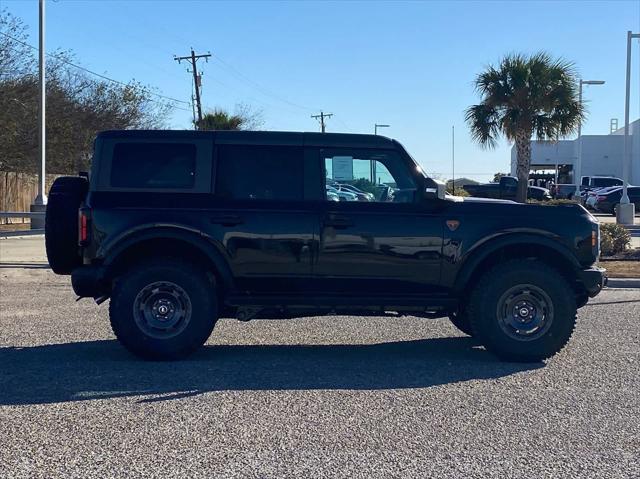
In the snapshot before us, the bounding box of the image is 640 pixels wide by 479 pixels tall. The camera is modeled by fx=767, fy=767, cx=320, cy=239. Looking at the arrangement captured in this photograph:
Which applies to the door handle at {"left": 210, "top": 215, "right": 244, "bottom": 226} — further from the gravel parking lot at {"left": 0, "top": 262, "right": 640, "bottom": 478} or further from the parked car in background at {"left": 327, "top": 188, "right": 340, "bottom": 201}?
the gravel parking lot at {"left": 0, "top": 262, "right": 640, "bottom": 478}

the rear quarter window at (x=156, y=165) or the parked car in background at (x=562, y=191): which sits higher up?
the parked car in background at (x=562, y=191)

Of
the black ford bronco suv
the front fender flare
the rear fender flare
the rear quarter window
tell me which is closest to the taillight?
the black ford bronco suv

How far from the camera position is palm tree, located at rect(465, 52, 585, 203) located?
26922mm

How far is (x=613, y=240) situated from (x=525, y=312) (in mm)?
10364

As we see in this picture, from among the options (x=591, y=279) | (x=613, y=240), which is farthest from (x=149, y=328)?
(x=613, y=240)

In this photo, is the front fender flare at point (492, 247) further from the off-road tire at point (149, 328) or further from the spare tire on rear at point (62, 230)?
the spare tire on rear at point (62, 230)

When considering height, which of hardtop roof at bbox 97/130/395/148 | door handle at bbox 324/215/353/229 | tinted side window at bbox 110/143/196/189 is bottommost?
door handle at bbox 324/215/353/229

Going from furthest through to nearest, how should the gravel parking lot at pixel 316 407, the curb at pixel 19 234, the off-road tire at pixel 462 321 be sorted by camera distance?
the curb at pixel 19 234
the off-road tire at pixel 462 321
the gravel parking lot at pixel 316 407

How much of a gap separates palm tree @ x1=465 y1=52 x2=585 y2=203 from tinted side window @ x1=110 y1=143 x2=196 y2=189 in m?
20.8

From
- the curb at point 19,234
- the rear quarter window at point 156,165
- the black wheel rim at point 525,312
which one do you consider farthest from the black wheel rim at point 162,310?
the curb at point 19,234

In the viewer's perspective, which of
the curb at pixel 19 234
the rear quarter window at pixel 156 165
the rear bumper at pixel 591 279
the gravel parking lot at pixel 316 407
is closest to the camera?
the gravel parking lot at pixel 316 407

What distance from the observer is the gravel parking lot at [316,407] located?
15.5 ft

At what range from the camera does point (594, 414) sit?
18.8ft

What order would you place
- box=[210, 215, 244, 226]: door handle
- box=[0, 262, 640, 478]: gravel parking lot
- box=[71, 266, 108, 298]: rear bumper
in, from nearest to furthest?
box=[0, 262, 640, 478]: gravel parking lot
box=[71, 266, 108, 298]: rear bumper
box=[210, 215, 244, 226]: door handle
